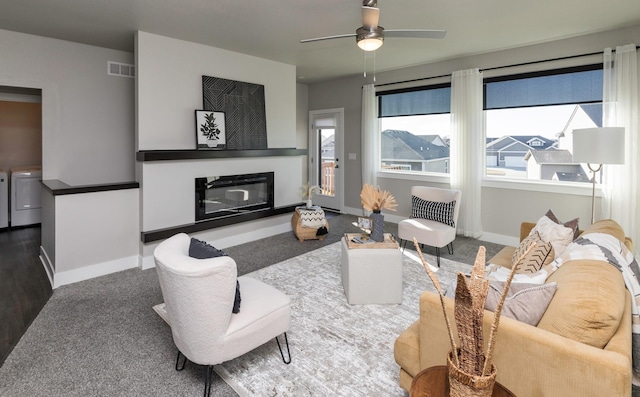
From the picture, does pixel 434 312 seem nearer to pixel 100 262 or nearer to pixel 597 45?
pixel 100 262

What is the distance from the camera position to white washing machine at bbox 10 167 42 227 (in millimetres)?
5449

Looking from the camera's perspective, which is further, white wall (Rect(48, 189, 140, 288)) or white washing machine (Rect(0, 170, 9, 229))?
white washing machine (Rect(0, 170, 9, 229))

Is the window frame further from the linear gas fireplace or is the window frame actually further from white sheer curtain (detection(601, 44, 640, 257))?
the linear gas fireplace

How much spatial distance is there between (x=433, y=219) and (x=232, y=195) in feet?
9.12

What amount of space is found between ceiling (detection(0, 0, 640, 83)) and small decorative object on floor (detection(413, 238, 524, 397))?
2.88 meters

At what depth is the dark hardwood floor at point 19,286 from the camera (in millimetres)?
2639

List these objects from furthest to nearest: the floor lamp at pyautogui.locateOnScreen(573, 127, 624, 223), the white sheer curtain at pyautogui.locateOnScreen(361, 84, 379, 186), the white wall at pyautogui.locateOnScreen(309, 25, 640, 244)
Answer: the white sheer curtain at pyautogui.locateOnScreen(361, 84, 379, 186)
the white wall at pyautogui.locateOnScreen(309, 25, 640, 244)
the floor lamp at pyautogui.locateOnScreen(573, 127, 624, 223)

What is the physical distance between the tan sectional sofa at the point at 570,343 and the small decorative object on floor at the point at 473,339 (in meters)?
0.21

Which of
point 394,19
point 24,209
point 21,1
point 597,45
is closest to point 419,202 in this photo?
point 394,19

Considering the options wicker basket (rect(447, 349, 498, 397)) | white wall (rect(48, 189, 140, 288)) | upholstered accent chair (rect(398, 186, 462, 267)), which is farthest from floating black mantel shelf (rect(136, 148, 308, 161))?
wicker basket (rect(447, 349, 498, 397))

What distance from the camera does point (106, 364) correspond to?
2191 mm

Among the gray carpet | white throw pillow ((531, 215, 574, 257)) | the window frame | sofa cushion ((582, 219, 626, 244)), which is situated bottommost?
the gray carpet

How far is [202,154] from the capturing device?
14.3ft

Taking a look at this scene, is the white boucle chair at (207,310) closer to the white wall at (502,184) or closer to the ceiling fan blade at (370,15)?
the ceiling fan blade at (370,15)
